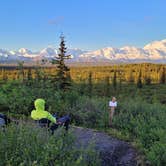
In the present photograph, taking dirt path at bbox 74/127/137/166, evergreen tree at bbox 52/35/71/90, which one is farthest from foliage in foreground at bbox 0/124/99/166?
evergreen tree at bbox 52/35/71/90

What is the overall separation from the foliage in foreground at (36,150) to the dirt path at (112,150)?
1392mm

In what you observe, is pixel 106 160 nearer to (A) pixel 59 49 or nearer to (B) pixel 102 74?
(A) pixel 59 49

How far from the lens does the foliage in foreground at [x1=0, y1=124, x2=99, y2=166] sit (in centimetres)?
533

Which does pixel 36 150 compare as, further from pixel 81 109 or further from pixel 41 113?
pixel 81 109

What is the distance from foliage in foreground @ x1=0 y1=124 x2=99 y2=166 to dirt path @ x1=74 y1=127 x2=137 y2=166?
1.39 metres

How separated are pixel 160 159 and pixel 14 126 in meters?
3.21

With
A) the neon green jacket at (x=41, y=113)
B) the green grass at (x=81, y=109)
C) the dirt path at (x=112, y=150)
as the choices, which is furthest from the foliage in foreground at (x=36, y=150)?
the green grass at (x=81, y=109)

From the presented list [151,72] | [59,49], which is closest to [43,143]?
[59,49]

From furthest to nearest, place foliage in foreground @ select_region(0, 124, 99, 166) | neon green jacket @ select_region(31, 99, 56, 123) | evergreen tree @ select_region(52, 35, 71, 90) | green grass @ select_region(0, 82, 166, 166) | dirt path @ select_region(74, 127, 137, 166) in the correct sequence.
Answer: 1. evergreen tree @ select_region(52, 35, 71, 90)
2. green grass @ select_region(0, 82, 166, 166)
3. neon green jacket @ select_region(31, 99, 56, 123)
4. dirt path @ select_region(74, 127, 137, 166)
5. foliage in foreground @ select_region(0, 124, 99, 166)

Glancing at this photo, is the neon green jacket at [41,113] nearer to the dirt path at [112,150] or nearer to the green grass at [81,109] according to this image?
the dirt path at [112,150]

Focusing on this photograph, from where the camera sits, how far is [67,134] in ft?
22.7

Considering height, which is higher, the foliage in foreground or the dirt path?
the foliage in foreground

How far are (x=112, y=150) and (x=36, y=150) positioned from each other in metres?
4.18

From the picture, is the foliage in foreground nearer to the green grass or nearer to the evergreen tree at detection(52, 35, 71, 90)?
the green grass
